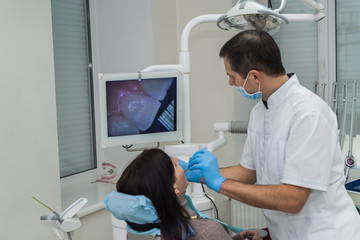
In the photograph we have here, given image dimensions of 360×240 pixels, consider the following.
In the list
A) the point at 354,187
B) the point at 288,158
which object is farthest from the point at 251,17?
the point at 354,187

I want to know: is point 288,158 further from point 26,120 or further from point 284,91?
point 26,120

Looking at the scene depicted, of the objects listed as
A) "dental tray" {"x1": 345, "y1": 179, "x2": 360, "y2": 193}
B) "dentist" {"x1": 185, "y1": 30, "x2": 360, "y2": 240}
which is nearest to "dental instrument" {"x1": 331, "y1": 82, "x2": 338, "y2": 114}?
"dental tray" {"x1": 345, "y1": 179, "x2": 360, "y2": 193}

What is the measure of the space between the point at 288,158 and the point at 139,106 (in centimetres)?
76

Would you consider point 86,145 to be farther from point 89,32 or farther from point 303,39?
Answer: point 303,39

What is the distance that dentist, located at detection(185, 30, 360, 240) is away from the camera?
137 centimetres

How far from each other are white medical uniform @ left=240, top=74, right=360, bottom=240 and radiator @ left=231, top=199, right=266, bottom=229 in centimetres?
115

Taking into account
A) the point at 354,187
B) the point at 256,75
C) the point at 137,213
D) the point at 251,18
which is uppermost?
the point at 251,18

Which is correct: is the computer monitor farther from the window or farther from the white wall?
the window

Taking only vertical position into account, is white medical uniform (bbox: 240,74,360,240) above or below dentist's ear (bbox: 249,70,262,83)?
below

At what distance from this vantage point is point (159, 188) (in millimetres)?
1394

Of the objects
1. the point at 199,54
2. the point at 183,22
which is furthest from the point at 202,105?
the point at 183,22

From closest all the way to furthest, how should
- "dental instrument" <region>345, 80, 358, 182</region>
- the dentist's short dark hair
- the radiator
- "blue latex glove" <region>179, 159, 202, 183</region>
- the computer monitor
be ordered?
the dentist's short dark hair, "blue latex glove" <region>179, 159, 202, 183</region>, the computer monitor, "dental instrument" <region>345, 80, 358, 182</region>, the radiator

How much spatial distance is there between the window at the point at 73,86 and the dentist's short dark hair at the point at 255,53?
4.53 ft

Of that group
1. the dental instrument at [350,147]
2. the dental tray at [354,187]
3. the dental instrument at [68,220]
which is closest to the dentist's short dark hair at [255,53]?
the dental instrument at [68,220]
